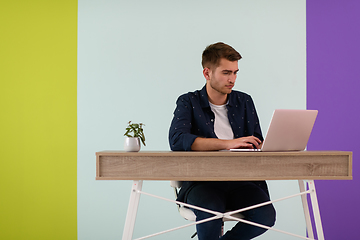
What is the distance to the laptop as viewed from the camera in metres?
1.63

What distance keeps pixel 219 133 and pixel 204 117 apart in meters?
0.13

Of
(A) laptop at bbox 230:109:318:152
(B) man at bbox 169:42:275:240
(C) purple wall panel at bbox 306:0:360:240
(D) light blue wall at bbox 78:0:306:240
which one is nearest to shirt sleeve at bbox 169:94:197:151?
(B) man at bbox 169:42:275:240

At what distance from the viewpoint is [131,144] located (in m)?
1.77

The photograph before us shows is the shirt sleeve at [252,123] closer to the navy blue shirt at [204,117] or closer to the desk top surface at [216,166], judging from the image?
the navy blue shirt at [204,117]

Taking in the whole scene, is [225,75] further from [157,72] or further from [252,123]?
[157,72]

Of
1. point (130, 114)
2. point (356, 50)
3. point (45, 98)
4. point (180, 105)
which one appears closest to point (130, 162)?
point (180, 105)

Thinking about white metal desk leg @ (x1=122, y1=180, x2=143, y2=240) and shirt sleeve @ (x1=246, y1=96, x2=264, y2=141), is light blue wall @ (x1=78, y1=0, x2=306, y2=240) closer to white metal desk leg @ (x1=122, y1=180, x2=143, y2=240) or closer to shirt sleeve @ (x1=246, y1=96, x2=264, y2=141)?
shirt sleeve @ (x1=246, y1=96, x2=264, y2=141)

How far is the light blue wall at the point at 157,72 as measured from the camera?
3.36 meters

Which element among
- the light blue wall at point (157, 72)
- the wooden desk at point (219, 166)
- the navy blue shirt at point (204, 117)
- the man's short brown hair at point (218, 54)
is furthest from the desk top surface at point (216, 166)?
the light blue wall at point (157, 72)

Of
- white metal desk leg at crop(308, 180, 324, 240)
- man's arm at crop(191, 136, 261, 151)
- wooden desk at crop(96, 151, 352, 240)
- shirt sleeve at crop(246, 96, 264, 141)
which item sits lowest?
white metal desk leg at crop(308, 180, 324, 240)

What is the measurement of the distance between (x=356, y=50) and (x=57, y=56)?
2.63m

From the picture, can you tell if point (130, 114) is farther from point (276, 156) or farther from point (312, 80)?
point (276, 156)

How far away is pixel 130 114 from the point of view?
3383 mm

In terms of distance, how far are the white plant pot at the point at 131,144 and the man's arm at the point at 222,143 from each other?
0.28 metres
